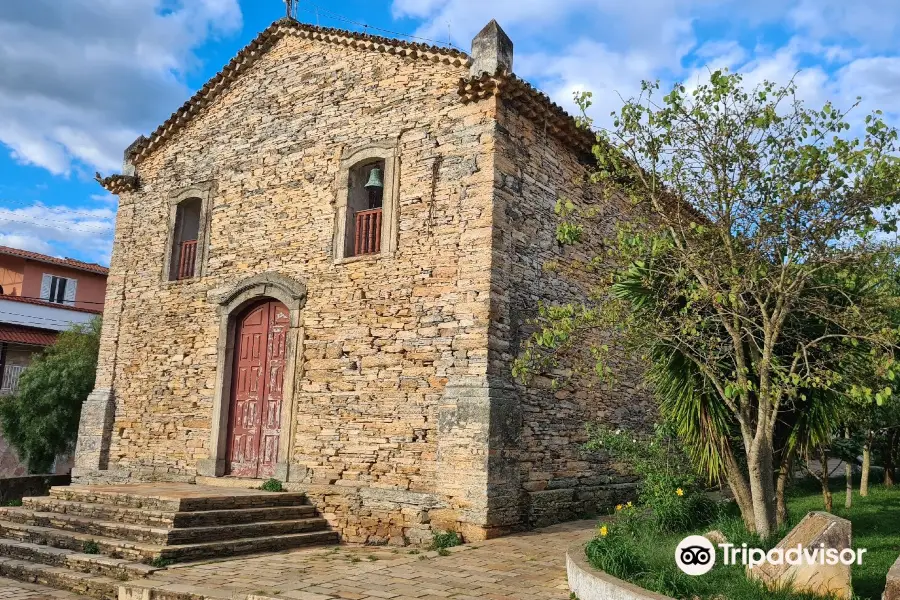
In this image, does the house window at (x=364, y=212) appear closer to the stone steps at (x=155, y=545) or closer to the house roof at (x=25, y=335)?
the stone steps at (x=155, y=545)

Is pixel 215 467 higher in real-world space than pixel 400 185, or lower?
lower

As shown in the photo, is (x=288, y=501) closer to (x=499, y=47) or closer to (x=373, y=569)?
(x=373, y=569)

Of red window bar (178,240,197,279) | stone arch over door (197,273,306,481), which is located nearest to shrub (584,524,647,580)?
stone arch over door (197,273,306,481)

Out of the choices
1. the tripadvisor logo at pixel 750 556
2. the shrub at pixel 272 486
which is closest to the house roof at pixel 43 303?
the shrub at pixel 272 486

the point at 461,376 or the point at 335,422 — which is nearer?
the point at 461,376

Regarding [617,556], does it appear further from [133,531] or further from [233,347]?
[233,347]

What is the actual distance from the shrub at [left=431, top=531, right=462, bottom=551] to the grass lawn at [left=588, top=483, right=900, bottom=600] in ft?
6.72

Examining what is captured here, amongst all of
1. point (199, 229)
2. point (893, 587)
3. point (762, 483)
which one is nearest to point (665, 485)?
point (762, 483)

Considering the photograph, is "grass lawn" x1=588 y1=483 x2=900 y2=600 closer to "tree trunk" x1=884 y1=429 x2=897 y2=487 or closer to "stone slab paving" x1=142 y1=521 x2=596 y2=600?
"stone slab paving" x1=142 y1=521 x2=596 y2=600

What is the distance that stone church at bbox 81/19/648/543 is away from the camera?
9.16 metres

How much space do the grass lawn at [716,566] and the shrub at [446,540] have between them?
2.05m

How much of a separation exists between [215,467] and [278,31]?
735 cm

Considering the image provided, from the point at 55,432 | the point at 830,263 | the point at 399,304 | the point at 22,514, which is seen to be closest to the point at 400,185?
the point at 399,304

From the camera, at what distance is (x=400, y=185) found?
10.3 metres
